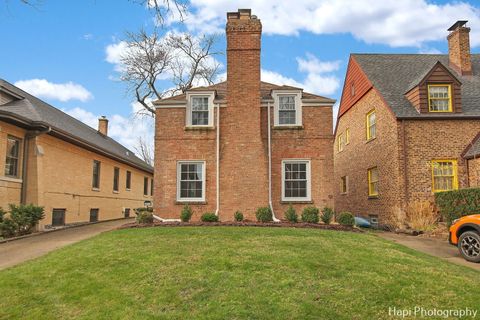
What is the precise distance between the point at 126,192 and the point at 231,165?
39.2 feet

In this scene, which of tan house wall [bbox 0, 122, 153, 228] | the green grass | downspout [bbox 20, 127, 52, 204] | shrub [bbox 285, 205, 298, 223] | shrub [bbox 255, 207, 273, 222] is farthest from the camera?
downspout [bbox 20, 127, 52, 204]

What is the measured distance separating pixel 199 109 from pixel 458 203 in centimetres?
1037

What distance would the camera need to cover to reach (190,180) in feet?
50.4

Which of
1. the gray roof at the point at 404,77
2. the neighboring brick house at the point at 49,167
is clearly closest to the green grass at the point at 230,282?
the neighboring brick house at the point at 49,167

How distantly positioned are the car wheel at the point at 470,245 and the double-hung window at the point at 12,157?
14.7 m

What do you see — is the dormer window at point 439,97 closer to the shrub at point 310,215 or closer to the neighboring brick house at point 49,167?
the shrub at point 310,215

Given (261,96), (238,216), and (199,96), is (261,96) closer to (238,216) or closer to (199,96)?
(199,96)

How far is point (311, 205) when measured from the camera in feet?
49.3

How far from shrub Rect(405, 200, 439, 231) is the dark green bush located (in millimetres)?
1050

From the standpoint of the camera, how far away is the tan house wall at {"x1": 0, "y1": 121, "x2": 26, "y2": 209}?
43.0 feet

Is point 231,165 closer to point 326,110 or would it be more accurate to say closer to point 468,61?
point 326,110

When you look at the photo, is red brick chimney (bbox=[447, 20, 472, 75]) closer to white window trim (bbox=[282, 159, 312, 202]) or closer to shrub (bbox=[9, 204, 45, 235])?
white window trim (bbox=[282, 159, 312, 202])

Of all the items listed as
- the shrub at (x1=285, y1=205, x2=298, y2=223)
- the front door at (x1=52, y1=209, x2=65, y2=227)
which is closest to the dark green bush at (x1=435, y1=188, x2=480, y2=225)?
the shrub at (x1=285, y1=205, x2=298, y2=223)

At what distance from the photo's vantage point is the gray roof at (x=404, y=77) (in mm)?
16703
